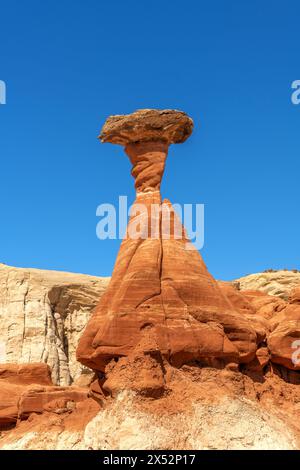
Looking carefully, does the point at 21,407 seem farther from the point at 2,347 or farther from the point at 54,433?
the point at 2,347

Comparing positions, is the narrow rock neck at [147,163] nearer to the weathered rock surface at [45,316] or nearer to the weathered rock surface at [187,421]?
the weathered rock surface at [187,421]

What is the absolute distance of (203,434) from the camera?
43.3 ft

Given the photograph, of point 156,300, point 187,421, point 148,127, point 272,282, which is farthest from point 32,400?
point 272,282

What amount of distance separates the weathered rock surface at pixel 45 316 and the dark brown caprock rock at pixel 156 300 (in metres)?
19.2

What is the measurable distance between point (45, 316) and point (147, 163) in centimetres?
2085

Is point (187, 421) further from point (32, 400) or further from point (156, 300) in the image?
point (32, 400)

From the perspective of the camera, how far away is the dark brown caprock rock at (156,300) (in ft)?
47.8

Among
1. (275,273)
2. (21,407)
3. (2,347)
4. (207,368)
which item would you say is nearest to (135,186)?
(207,368)

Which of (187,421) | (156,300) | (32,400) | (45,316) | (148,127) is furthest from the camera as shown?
(45,316)

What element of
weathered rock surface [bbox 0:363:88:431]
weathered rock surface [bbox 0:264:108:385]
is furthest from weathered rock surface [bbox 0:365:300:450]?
weathered rock surface [bbox 0:264:108:385]

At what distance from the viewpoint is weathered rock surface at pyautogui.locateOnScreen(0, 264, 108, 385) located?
34.4m

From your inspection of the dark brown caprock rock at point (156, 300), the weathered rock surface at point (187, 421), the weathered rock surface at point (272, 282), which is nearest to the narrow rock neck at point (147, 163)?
the dark brown caprock rock at point (156, 300)

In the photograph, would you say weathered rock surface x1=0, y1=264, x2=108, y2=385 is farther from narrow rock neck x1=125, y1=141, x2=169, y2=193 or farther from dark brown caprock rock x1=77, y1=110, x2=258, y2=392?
dark brown caprock rock x1=77, y1=110, x2=258, y2=392

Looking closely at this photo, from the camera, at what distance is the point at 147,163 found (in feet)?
57.8
